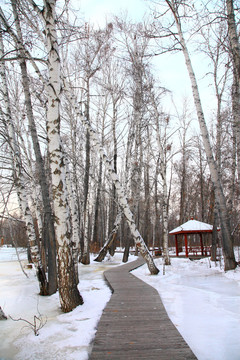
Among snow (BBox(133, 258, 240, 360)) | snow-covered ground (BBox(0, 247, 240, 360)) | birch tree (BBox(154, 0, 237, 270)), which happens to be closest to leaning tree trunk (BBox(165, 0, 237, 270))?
birch tree (BBox(154, 0, 237, 270))

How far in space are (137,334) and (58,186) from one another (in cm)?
260

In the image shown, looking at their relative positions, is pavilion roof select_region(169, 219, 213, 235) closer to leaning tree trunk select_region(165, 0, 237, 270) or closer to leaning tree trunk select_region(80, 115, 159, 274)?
leaning tree trunk select_region(165, 0, 237, 270)

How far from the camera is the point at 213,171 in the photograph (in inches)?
317

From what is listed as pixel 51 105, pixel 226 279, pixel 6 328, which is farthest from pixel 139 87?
pixel 6 328

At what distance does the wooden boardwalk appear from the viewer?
251cm

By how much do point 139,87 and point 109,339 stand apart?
33.5ft

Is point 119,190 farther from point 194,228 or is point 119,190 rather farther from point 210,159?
point 194,228

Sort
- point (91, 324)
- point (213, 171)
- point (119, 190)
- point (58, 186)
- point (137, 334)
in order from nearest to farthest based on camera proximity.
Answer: point (137, 334)
point (91, 324)
point (58, 186)
point (119, 190)
point (213, 171)

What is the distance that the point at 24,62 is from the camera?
646 cm

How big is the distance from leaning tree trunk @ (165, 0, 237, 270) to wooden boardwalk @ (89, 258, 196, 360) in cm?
396

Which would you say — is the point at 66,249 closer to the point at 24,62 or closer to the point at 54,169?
the point at 54,169

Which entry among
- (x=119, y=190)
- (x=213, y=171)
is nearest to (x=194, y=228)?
(x=213, y=171)

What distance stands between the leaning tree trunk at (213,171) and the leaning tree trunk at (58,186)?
201 inches

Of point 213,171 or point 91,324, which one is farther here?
point 213,171
